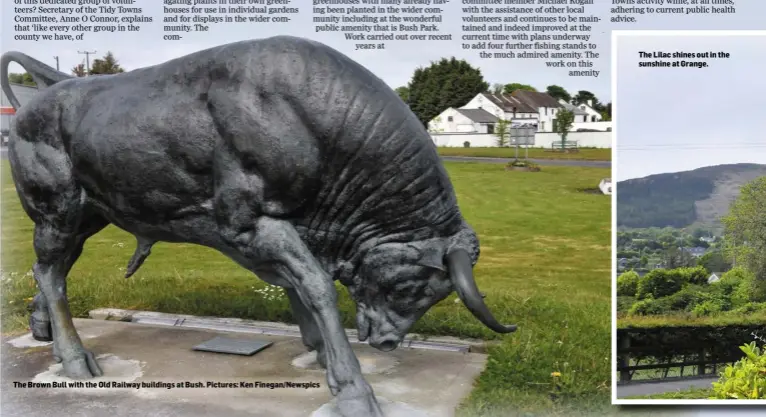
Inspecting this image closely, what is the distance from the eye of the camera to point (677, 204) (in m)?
4.75

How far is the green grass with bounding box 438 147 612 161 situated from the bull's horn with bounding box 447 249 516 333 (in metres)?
3.06

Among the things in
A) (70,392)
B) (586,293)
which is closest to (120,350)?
(70,392)

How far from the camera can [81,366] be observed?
449cm

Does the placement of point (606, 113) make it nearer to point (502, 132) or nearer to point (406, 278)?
point (502, 132)

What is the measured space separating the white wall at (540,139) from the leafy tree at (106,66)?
2748 mm

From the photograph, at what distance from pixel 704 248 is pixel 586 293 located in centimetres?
165

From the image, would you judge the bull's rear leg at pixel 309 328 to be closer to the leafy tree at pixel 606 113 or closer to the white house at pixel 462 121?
the white house at pixel 462 121

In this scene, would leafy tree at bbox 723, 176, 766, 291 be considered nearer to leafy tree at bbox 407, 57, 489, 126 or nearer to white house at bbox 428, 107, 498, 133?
leafy tree at bbox 407, 57, 489, 126

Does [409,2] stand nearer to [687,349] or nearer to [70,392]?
[687,349]

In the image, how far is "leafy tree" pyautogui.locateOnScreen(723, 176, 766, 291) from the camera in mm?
4793

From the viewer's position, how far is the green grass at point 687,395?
4.44m

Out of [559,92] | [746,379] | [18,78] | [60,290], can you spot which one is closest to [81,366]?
[60,290]

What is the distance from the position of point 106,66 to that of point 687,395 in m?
5.10

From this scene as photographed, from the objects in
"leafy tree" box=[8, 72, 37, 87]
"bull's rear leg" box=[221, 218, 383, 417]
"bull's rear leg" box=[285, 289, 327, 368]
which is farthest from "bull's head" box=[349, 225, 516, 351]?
"leafy tree" box=[8, 72, 37, 87]
